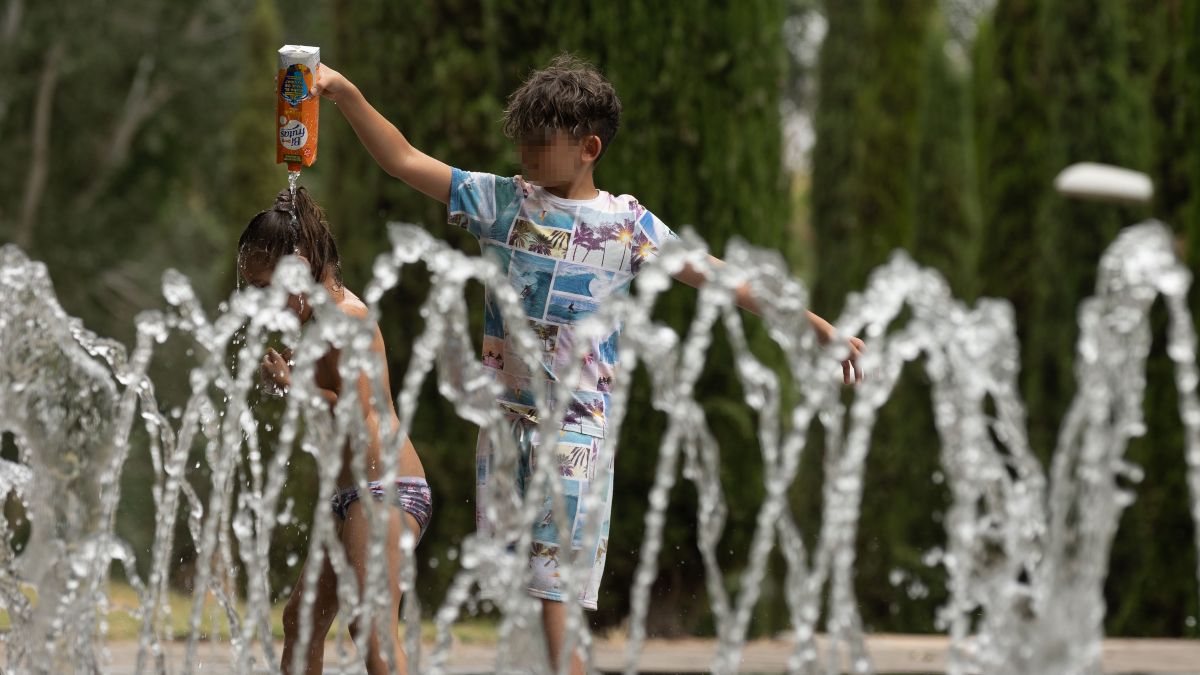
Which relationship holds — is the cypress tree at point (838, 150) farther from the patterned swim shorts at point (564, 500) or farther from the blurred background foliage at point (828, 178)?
the patterned swim shorts at point (564, 500)

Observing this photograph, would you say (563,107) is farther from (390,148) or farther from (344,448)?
(344,448)

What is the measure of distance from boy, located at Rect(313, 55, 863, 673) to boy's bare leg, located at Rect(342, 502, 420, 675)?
19 centimetres

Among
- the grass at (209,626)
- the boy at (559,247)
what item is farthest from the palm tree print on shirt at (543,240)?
the grass at (209,626)

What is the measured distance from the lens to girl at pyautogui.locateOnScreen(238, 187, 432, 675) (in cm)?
300

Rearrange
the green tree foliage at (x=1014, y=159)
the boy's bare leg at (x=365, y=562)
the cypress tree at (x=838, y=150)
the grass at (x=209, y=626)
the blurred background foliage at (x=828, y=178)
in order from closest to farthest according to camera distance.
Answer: the boy's bare leg at (x=365, y=562) < the grass at (x=209, y=626) < the blurred background foliage at (x=828, y=178) < the green tree foliage at (x=1014, y=159) < the cypress tree at (x=838, y=150)

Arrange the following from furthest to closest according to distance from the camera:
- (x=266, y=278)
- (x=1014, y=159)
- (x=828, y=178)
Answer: (x=828, y=178)
(x=1014, y=159)
(x=266, y=278)

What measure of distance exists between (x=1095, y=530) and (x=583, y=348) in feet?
2.68

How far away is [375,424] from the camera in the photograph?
10.1 feet

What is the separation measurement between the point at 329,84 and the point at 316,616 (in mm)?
996

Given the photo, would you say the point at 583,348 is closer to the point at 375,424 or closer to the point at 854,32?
the point at 375,424

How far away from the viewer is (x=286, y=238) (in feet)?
10.1

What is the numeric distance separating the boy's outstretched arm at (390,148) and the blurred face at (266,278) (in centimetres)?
30

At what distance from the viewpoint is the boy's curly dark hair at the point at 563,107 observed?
2.85 meters

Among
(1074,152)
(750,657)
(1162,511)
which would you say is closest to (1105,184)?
(750,657)
